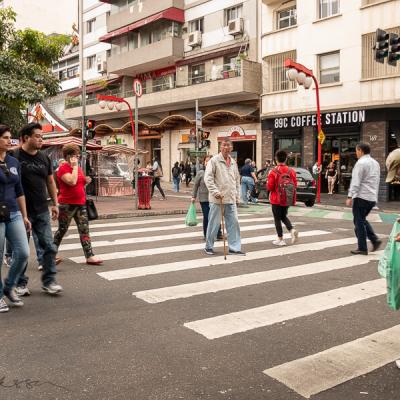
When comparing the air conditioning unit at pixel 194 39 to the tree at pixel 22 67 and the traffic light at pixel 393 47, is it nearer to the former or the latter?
the tree at pixel 22 67

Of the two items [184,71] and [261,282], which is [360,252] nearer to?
→ [261,282]

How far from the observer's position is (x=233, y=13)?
99.0ft

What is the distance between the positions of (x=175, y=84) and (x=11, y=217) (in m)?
29.7

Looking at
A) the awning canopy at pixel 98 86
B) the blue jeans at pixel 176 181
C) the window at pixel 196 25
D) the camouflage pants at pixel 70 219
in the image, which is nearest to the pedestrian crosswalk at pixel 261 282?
the camouflage pants at pixel 70 219

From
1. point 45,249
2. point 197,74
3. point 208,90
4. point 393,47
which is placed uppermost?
point 197,74

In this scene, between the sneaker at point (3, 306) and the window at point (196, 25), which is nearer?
the sneaker at point (3, 306)

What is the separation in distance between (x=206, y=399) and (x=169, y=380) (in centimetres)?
37

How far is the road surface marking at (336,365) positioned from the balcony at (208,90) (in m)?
24.1

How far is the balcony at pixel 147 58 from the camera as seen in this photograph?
32.7 meters

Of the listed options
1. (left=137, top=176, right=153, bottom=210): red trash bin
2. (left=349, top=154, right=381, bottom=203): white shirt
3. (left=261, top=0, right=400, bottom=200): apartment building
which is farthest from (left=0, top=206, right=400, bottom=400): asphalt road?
(left=261, top=0, right=400, bottom=200): apartment building

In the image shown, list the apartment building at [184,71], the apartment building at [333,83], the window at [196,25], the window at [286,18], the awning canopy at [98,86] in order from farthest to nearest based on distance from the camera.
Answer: the awning canopy at [98,86] < the window at [196,25] < the apartment building at [184,71] < the window at [286,18] < the apartment building at [333,83]

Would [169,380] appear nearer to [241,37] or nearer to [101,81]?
[241,37]

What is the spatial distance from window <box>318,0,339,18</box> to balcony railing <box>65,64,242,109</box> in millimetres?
4993

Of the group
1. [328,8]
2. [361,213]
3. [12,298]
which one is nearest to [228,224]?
[361,213]
